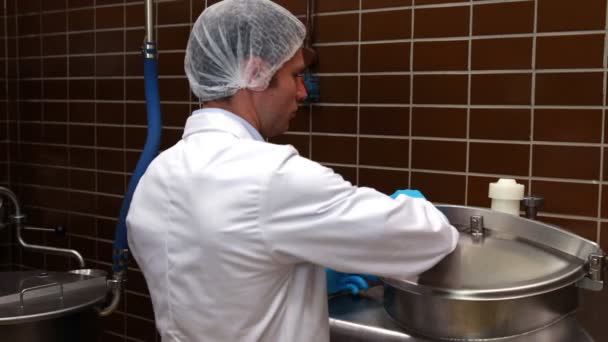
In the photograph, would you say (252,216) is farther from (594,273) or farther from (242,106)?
(594,273)

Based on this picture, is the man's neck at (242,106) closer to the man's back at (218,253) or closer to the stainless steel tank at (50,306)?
the man's back at (218,253)

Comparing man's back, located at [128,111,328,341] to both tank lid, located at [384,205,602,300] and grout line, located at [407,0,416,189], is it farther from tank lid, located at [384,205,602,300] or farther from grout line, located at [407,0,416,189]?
grout line, located at [407,0,416,189]

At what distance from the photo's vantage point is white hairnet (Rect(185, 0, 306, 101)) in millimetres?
1213

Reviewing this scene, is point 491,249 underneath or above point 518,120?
underneath

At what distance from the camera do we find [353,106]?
6.28ft

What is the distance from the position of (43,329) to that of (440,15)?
1.34 m

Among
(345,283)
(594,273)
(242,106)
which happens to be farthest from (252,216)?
(594,273)

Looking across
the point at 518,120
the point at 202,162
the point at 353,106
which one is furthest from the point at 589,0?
the point at 202,162

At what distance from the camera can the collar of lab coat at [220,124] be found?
119 cm

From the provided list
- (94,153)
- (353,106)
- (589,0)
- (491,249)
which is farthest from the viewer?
(94,153)

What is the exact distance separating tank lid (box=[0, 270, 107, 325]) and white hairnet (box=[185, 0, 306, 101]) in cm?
80

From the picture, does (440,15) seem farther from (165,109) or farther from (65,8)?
(65,8)

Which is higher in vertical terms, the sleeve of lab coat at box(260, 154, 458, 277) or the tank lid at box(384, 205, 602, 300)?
the sleeve of lab coat at box(260, 154, 458, 277)

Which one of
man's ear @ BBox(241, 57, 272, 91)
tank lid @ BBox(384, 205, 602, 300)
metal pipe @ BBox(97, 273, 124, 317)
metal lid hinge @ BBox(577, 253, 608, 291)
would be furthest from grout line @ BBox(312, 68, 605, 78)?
metal pipe @ BBox(97, 273, 124, 317)
